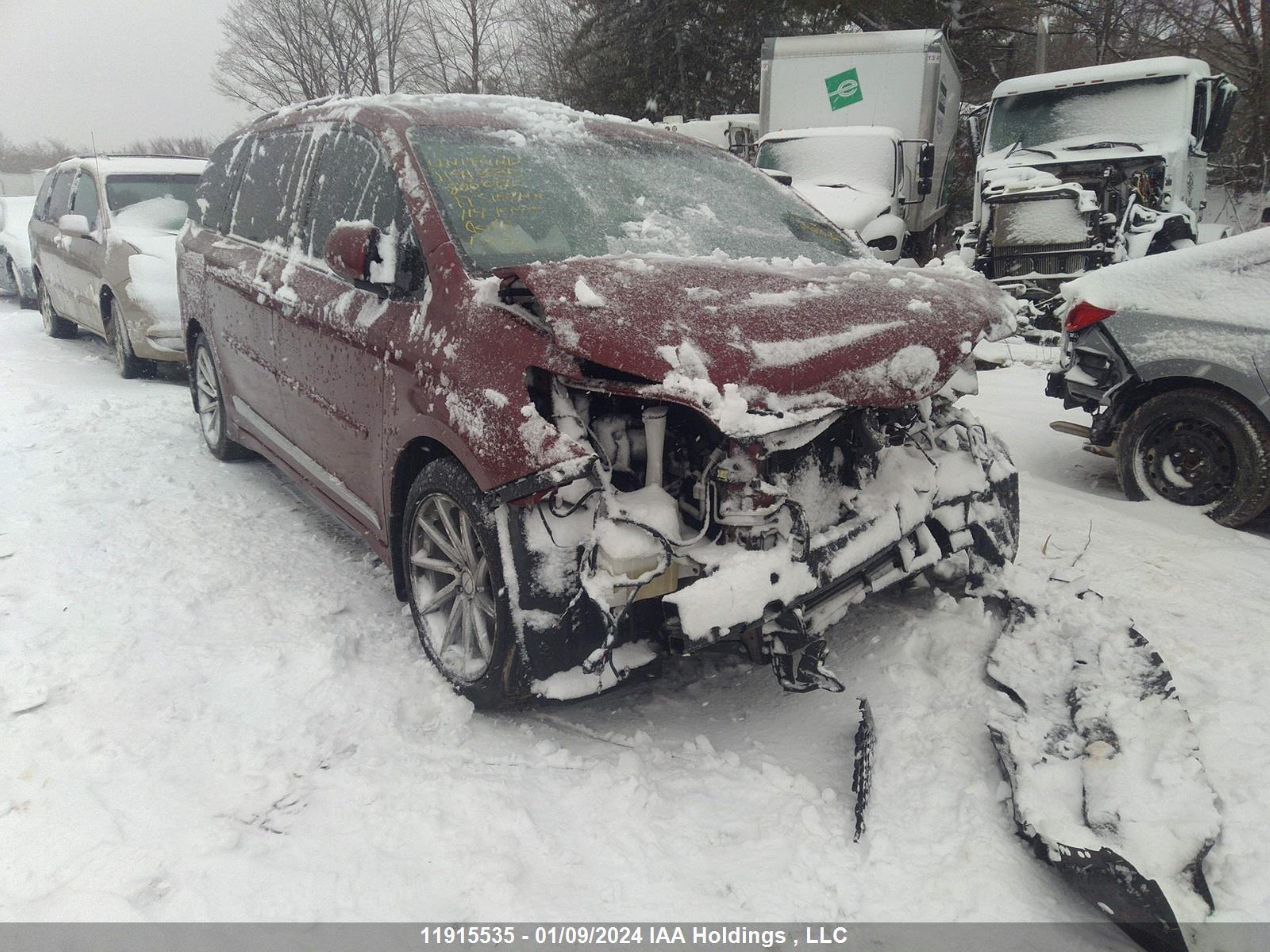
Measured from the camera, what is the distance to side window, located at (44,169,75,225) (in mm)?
8484

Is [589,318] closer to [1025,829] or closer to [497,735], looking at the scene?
[497,735]

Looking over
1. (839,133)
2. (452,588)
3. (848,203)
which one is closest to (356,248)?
(452,588)

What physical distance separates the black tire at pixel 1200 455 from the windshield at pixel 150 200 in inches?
310

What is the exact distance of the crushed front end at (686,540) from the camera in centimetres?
233

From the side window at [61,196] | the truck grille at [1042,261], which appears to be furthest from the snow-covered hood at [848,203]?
the side window at [61,196]

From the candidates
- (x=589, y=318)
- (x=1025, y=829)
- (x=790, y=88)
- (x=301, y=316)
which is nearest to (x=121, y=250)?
(x=301, y=316)

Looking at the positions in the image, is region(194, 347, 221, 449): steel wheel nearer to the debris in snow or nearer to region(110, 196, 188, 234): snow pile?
region(110, 196, 188, 234): snow pile

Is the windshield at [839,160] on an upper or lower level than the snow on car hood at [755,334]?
upper

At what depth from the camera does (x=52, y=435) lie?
532 centimetres

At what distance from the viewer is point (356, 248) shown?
2.85 metres

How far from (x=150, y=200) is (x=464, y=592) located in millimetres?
7238

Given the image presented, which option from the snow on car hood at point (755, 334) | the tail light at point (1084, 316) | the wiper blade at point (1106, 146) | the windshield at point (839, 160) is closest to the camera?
the snow on car hood at point (755, 334)

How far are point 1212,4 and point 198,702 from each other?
2301cm

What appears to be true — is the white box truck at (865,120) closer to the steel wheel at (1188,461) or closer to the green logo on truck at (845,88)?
the green logo on truck at (845,88)
